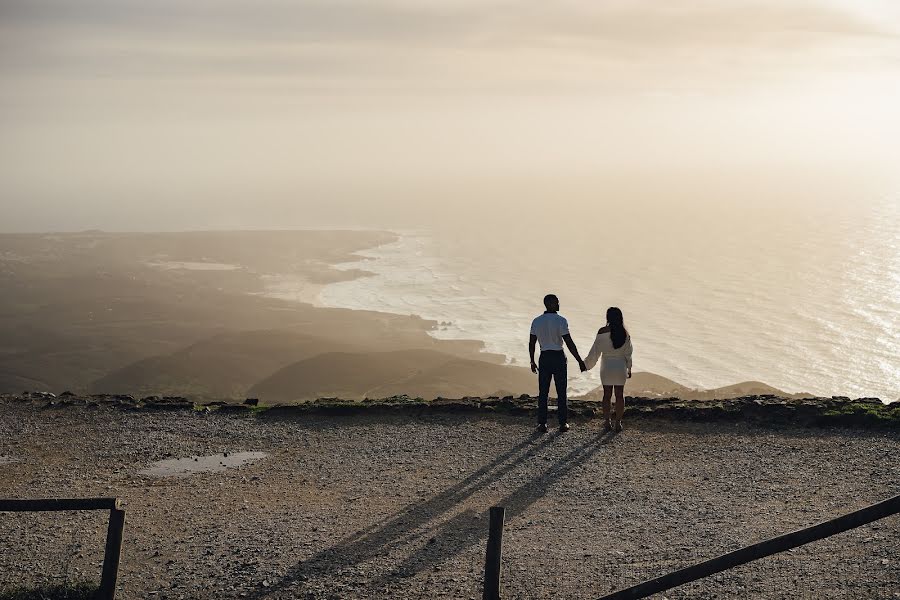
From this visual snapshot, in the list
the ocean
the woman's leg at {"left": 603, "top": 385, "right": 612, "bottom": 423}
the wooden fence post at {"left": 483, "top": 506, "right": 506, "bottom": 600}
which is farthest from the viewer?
the ocean

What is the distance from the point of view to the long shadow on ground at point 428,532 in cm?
1002

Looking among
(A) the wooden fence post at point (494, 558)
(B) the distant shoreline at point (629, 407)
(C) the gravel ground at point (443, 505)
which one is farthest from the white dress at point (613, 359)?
(A) the wooden fence post at point (494, 558)

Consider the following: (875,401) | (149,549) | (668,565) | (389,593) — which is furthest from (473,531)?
(875,401)

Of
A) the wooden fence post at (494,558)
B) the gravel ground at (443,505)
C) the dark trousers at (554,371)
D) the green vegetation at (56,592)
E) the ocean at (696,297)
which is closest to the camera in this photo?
the wooden fence post at (494,558)

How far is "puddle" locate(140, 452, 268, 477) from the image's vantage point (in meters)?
14.3

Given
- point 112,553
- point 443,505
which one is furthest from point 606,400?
point 112,553

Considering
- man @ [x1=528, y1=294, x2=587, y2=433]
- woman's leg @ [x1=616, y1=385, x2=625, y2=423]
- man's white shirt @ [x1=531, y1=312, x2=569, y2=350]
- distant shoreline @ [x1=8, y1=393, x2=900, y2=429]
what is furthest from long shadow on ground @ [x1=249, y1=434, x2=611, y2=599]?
distant shoreline @ [x1=8, y1=393, x2=900, y2=429]

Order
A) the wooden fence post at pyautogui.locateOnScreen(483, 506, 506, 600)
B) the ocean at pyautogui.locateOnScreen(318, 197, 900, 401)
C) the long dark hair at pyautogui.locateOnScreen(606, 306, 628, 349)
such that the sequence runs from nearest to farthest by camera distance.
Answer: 1. the wooden fence post at pyautogui.locateOnScreen(483, 506, 506, 600)
2. the long dark hair at pyautogui.locateOnScreen(606, 306, 628, 349)
3. the ocean at pyautogui.locateOnScreen(318, 197, 900, 401)

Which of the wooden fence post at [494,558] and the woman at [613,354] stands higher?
the woman at [613,354]

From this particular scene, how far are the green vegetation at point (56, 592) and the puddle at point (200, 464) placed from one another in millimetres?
4543

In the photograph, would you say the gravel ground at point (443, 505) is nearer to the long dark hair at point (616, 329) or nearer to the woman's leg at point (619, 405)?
the woman's leg at point (619, 405)

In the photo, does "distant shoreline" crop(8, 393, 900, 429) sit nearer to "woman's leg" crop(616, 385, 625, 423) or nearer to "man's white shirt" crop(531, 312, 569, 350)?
"woman's leg" crop(616, 385, 625, 423)

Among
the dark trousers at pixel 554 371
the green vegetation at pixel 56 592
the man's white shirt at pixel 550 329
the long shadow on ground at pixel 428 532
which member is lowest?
the green vegetation at pixel 56 592

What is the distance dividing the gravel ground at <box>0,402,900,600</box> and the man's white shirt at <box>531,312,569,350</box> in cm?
188
